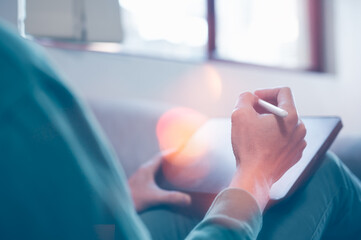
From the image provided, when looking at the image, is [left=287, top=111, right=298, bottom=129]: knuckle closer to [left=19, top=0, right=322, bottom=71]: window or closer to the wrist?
the wrist

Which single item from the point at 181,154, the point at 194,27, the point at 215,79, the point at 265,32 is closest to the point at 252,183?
the point at 181,154

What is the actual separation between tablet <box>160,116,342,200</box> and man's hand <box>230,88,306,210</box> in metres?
0.10

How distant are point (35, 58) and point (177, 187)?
52 centimetres

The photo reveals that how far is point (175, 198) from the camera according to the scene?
76cm

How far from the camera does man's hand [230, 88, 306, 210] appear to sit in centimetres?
50

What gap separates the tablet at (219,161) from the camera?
618 mm

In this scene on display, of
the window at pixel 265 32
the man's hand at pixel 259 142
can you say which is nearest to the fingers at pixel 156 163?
the man's hand at pixel 259 142

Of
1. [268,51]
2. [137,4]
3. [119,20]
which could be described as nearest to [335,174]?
[119,20]

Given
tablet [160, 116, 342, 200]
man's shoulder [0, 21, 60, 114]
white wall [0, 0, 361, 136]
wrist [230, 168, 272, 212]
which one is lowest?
white wall [0, 0, 361, 136]

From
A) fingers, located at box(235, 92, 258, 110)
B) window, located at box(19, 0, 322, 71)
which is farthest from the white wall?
fingers, located at box(235, 92, 258, 110)

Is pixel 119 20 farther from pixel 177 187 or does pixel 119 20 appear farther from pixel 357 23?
pixel 357 23

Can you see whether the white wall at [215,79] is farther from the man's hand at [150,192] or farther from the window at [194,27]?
the man's hand at [150,192]

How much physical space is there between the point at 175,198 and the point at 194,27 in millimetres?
1455

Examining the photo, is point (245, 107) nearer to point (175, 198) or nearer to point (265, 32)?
point (175, 198)
